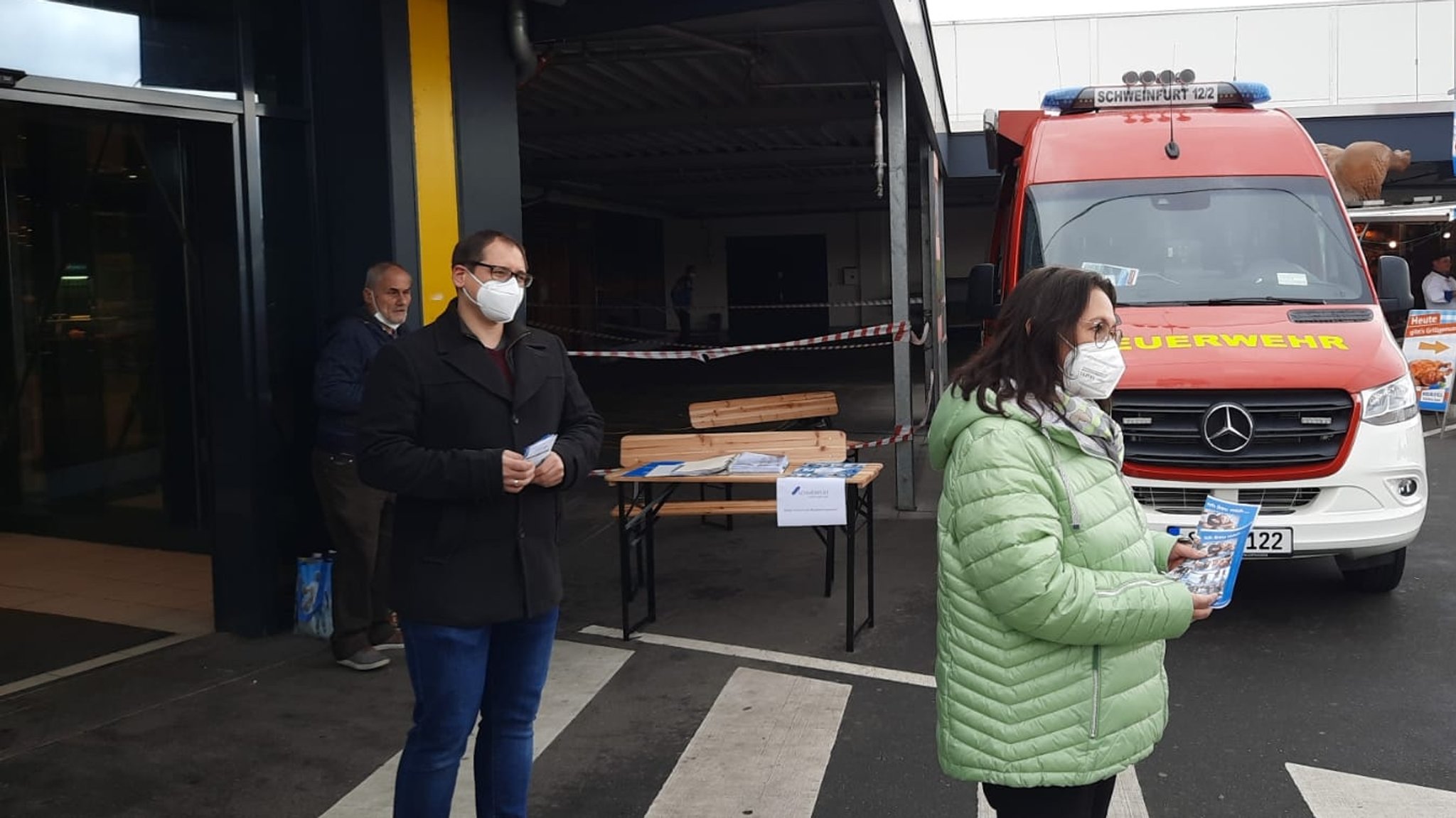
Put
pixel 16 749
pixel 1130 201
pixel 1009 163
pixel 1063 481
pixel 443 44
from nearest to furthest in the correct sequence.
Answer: pixel 1063 481, pixel 16 749, pixel 443 44, pixel 1130 201, pixel 1009 163

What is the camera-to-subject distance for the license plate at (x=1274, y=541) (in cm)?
609

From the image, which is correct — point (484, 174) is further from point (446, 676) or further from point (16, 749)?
point (446, 676)

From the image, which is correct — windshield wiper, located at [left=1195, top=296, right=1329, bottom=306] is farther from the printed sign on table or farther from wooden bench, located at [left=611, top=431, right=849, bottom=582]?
the printed sign on table

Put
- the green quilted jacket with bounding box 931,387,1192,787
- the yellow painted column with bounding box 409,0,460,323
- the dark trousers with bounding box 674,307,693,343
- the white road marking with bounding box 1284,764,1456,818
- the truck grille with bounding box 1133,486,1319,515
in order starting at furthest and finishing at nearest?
the dark trousers with bounding box 674,307,693,343 < the yellow painted column with bounding box 409,0,460,323 < the truck grille with bounding box 1133,486,1319,515 < the white road marking with bounding box 1284,764,1456,818 < the green quilted jacket with bounding box 931,387,1192,787

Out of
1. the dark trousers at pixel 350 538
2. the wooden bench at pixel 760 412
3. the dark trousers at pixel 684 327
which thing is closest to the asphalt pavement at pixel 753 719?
the dark trousers at pixel 350 538

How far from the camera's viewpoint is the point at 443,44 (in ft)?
22.3

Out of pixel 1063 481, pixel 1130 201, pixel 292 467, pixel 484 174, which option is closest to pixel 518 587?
pixel 1063 481

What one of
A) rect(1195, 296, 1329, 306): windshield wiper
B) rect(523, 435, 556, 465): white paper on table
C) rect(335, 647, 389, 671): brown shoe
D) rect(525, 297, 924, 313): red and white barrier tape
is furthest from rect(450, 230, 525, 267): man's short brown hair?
rect(525, 297, 924, 313): red and white barrier tape

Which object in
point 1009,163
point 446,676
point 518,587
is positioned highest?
point 1009,163

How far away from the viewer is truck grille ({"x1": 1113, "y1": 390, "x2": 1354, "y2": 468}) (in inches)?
242

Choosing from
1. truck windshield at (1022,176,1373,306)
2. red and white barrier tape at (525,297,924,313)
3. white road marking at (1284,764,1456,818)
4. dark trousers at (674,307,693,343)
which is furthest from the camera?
dark trousers at (674,307,693,343)

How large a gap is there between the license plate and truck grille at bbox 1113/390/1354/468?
333 millimetres

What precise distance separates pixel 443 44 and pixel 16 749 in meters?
4.13

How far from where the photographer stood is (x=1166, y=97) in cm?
864
